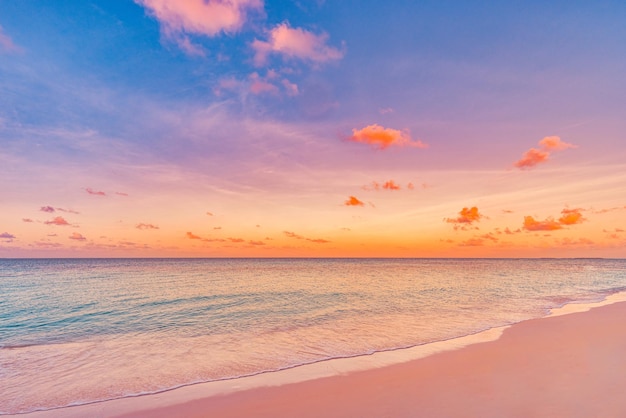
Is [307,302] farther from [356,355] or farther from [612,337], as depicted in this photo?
[612,337]

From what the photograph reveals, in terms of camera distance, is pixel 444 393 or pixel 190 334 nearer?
pixel 444 393

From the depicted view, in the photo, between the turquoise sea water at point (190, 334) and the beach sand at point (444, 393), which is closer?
the beach sand at point (444, 393)

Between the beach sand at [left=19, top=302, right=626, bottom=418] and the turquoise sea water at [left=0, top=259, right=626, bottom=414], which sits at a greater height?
the beach sand at [left=19, top=302, right=626, bottom=418]

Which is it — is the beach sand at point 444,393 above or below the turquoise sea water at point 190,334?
above

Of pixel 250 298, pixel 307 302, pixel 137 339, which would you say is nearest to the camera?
pixel 137 339

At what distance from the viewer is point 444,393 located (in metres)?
8.91

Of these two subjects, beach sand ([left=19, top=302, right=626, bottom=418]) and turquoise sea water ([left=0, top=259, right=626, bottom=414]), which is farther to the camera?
turquoise sea water ([left=0, top=259, right=626, bottom=414])

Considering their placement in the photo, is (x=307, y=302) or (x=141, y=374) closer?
(x=141, y=374)

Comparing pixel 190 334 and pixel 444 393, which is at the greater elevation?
pixel 444 393

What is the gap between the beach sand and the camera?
799 centimetres

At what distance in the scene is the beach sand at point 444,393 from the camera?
7988 mm

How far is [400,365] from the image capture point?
11.4 metres

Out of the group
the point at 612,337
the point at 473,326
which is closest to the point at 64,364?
the point at 473,326

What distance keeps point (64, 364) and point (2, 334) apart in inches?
317
